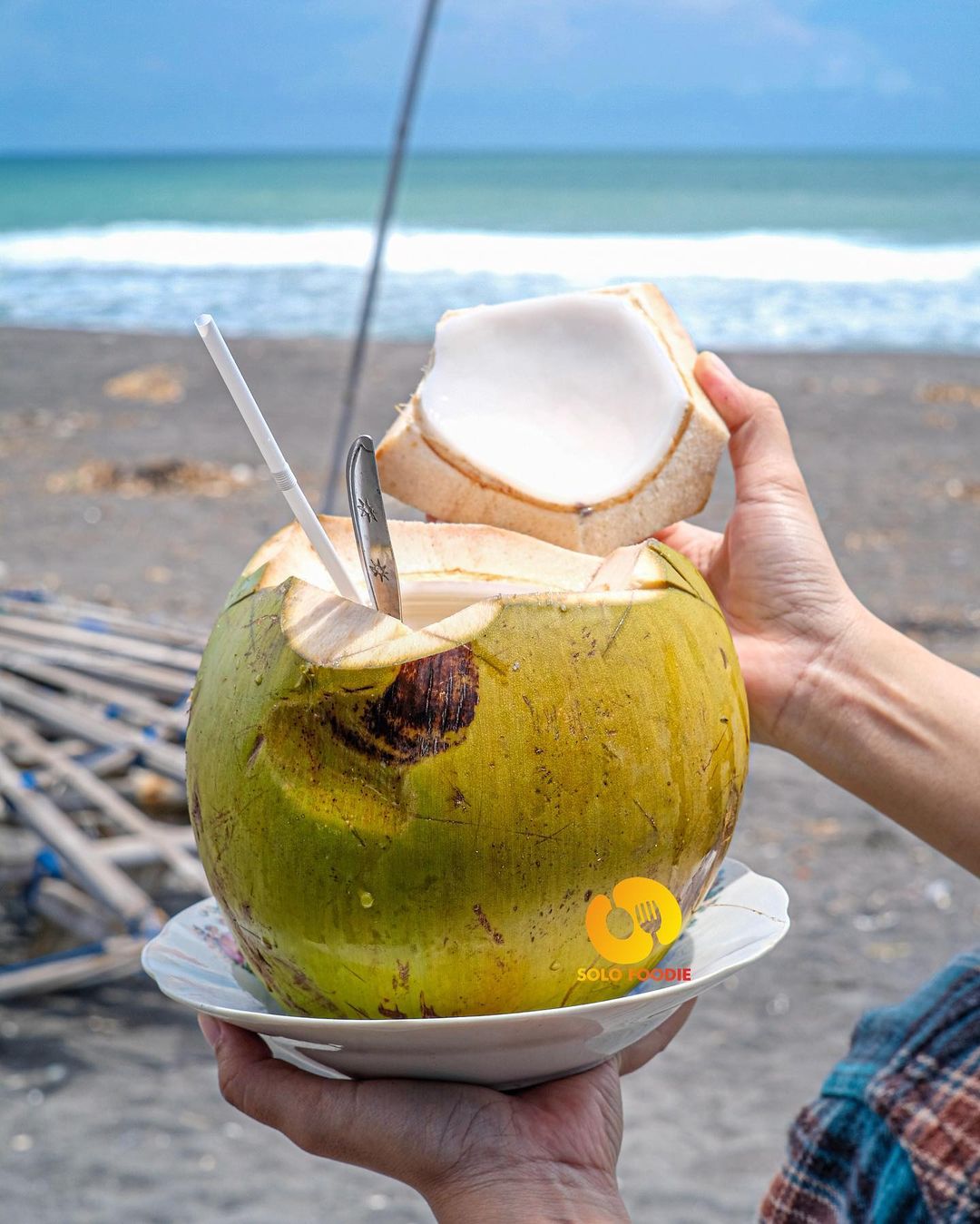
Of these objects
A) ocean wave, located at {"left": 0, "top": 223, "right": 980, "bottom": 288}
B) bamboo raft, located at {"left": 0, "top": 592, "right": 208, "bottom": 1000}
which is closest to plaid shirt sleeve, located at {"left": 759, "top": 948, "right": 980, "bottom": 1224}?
bamboo raft, located at {"left": 0, "top": 592, "right": 208, "bottom": 1000}

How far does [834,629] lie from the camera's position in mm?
1502

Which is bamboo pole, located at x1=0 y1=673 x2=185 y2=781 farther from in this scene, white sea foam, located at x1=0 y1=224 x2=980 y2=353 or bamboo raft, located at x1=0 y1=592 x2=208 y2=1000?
white sea foam, located at x1=0 y1=224 x2=980 y2=353

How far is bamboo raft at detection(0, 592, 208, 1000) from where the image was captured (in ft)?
8.87

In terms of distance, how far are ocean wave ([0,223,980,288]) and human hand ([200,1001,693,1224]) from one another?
14.5 metres

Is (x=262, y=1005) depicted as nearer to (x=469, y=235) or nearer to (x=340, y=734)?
(x=340, y=734)

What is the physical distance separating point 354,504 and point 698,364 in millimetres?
607

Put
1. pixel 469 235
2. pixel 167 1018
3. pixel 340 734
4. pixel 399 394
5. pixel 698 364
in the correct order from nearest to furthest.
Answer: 1. pixel 340 734
2. pixel 698 364
3. pixel 167 1018
4. pixel 399 394
5. pixel 469 235

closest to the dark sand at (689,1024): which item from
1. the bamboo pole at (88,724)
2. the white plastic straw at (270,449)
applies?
the bamboo pole at (88,724)

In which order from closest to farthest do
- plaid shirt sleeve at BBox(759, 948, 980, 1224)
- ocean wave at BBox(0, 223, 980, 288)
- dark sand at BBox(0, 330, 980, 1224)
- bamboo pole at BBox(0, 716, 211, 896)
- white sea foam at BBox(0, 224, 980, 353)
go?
plaid shirt sleeve at BBox(759, 948, 980, 1224) < dark sand at BBox(0, 330, 980, 1224) < bamboo pole at BBox(0, 716, 211, 896) < white sea foam at BBox(0, 224, 980, 353) < ocean wave at BBox(0, 223, 980, 288)

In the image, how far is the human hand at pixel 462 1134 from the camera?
104cm

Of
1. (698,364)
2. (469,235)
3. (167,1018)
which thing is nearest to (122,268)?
(469,235)

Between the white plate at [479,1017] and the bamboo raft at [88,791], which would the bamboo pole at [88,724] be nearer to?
the bamboo raft at [88,791]

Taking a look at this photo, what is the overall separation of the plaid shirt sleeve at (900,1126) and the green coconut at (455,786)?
0.49m

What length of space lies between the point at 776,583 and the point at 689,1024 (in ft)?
5.75
